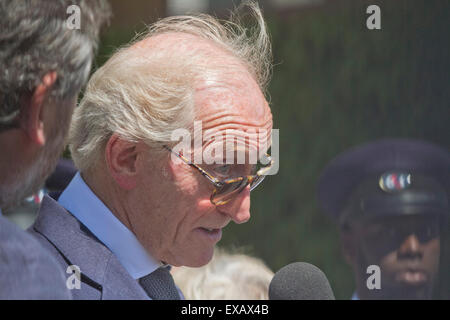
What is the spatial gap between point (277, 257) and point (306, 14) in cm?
161

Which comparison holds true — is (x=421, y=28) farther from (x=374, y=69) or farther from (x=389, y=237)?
(x=389, y=237)

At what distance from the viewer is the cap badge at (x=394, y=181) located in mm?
2887

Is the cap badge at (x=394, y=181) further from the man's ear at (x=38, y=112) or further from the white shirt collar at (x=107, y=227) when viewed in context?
the man's ear at (x=38, y=112)

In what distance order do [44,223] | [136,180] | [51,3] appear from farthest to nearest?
[136,180]
[44,223]
[51,3]

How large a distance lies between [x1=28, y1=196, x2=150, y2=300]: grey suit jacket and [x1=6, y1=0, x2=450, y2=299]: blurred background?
220 cm

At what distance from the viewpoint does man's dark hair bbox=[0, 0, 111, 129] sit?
1.28 meters

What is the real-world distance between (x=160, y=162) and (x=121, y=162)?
0.11 m

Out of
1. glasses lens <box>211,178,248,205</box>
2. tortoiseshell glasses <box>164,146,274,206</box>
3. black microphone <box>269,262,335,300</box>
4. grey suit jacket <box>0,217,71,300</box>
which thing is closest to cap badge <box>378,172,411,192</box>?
tortoiseshell glasses <box>164,146,274,206</box>

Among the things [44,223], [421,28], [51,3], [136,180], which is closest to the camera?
[51,3]

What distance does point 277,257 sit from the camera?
4.47 meters

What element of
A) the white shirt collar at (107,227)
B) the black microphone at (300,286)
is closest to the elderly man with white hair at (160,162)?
the white shirt collar at (107,227)

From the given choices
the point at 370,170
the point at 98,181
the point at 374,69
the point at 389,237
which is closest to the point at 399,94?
the point at 374,69

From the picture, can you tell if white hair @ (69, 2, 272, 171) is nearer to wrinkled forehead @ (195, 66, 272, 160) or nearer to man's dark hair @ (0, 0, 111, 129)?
wrinkled forehead @ (195, 66, 272, 160)

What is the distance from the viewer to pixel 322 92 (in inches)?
174
